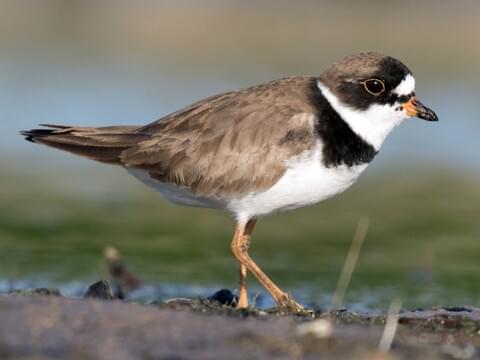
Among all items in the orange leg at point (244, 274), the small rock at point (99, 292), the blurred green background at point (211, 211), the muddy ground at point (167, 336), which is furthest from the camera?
the blurred green background at point (211, 211)

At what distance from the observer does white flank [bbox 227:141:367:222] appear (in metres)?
7.39

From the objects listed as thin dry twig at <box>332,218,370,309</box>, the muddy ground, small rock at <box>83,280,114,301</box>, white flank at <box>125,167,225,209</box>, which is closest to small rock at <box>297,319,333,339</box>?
the muddy ground

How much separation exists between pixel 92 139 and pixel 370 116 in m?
2.01

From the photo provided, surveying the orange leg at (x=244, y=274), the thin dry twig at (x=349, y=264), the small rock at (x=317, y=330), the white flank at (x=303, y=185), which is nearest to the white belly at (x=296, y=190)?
the white flank at (x=303, y=185)

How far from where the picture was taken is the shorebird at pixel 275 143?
293 inches

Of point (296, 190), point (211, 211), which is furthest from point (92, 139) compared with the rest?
point (211, 211)

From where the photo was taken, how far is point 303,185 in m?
7.41

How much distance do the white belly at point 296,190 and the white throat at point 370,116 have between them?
238 mm

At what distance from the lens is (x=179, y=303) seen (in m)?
6.86

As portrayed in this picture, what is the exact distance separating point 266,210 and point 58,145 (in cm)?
167

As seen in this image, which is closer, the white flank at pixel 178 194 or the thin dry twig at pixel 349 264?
the white flank at pixel 178 194

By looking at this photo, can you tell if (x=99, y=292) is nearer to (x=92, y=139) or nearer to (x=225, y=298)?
(x=225, y=298)

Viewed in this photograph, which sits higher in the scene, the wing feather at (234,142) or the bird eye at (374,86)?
the bird eye at (374,86)

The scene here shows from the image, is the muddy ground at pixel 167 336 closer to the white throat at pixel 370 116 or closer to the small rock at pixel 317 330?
the small rock at pixel 317 330
